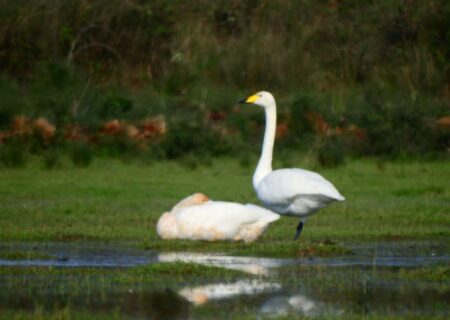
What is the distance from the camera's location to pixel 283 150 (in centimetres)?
2003

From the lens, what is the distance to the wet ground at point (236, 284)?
8410mm

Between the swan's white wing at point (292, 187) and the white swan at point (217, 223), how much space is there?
0.67ft

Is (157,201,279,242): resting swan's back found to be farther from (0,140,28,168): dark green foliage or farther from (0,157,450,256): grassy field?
(0,140,28,168): dark green foliage

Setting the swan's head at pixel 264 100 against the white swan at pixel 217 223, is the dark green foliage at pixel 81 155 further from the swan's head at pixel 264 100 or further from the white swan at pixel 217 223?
the white swan at pixel 217 223

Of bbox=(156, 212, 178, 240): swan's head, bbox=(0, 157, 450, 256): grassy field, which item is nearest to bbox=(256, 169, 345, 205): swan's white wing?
bbox=(0, 157, 450, 256): grassy field

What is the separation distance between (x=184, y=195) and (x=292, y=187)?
13.7 feet

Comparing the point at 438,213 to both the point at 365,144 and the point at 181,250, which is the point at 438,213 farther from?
the point at 365,144

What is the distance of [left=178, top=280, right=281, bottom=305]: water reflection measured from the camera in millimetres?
8828

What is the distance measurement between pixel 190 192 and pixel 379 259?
569 centimetres

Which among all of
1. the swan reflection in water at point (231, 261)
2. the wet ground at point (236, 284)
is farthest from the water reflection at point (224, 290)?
the swan reflection in water at point (231, 261)

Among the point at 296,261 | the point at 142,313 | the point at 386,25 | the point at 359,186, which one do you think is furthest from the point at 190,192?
the point at 386,25

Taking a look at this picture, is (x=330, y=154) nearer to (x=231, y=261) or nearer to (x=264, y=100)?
(x=264, y=100)

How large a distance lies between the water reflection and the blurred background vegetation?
9.51 meters

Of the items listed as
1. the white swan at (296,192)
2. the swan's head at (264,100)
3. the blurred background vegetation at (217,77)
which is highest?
the blurred background vegetation at (217,77)
